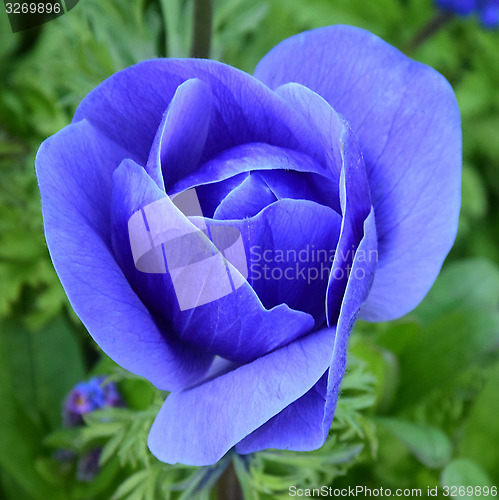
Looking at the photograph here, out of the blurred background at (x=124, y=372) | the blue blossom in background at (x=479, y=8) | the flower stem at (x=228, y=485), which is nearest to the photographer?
the flower stem at (x=228, y=485)

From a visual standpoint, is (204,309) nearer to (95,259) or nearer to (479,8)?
(95,259)

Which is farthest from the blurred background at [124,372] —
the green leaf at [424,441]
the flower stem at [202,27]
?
the flower stem at [202,27]

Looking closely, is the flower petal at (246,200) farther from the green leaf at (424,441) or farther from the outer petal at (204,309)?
the green leaf at (424,441)

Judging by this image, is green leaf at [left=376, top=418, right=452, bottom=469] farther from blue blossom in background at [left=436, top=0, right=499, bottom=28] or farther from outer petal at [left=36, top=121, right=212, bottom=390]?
blue blossom in background at [left=436, top=0, right=499, bottom=28]

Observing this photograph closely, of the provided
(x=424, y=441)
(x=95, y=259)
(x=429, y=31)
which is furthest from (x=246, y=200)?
(x=429, y=31)

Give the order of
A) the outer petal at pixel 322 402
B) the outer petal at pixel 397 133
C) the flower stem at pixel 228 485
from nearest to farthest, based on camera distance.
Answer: the outer petal at pixel 322 402
the outer petal at pixel 397 133
the flower stem at pixel 228 485

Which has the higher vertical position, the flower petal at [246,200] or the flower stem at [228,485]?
the flower petal at [246,200]

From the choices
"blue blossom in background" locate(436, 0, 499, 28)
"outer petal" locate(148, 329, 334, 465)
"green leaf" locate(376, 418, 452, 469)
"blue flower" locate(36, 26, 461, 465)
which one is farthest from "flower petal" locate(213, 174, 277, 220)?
"blue blossom in background" locate(436, 0, 499, 28)
